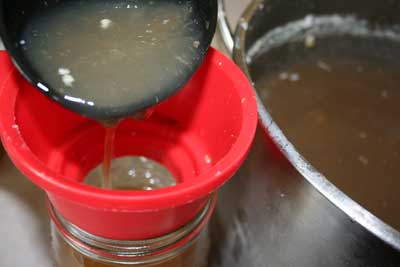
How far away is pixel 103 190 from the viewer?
38cm

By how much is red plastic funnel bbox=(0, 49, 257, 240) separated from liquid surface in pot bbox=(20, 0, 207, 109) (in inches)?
1.1

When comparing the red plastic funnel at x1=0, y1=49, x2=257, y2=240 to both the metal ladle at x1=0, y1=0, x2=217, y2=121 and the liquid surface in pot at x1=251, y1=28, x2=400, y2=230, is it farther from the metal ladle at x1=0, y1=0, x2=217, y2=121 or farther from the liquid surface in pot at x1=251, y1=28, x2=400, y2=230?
the liquid surface in pot at x1=251, y1=28, x2=400, y2=230

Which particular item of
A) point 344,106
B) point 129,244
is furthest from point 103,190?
point 344,106

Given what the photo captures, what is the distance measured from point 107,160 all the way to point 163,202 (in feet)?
0.39

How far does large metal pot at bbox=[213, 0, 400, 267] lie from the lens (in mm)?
443

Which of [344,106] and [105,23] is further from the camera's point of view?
[344,106]

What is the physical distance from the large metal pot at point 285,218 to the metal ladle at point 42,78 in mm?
65

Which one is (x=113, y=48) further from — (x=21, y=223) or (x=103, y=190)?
(x=21, y=223)

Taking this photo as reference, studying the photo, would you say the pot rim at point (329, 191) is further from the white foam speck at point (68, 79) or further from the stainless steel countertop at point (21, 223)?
the stainless steel countertop at point (21, 223)

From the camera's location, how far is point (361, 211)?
0.44 meters

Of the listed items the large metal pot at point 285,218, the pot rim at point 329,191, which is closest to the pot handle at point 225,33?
the large metal pot at point 285,218

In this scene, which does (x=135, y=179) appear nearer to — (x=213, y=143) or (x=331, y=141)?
(x=213, y=143)

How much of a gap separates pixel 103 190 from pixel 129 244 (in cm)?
8

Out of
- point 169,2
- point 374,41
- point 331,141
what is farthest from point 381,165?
point 169,2
